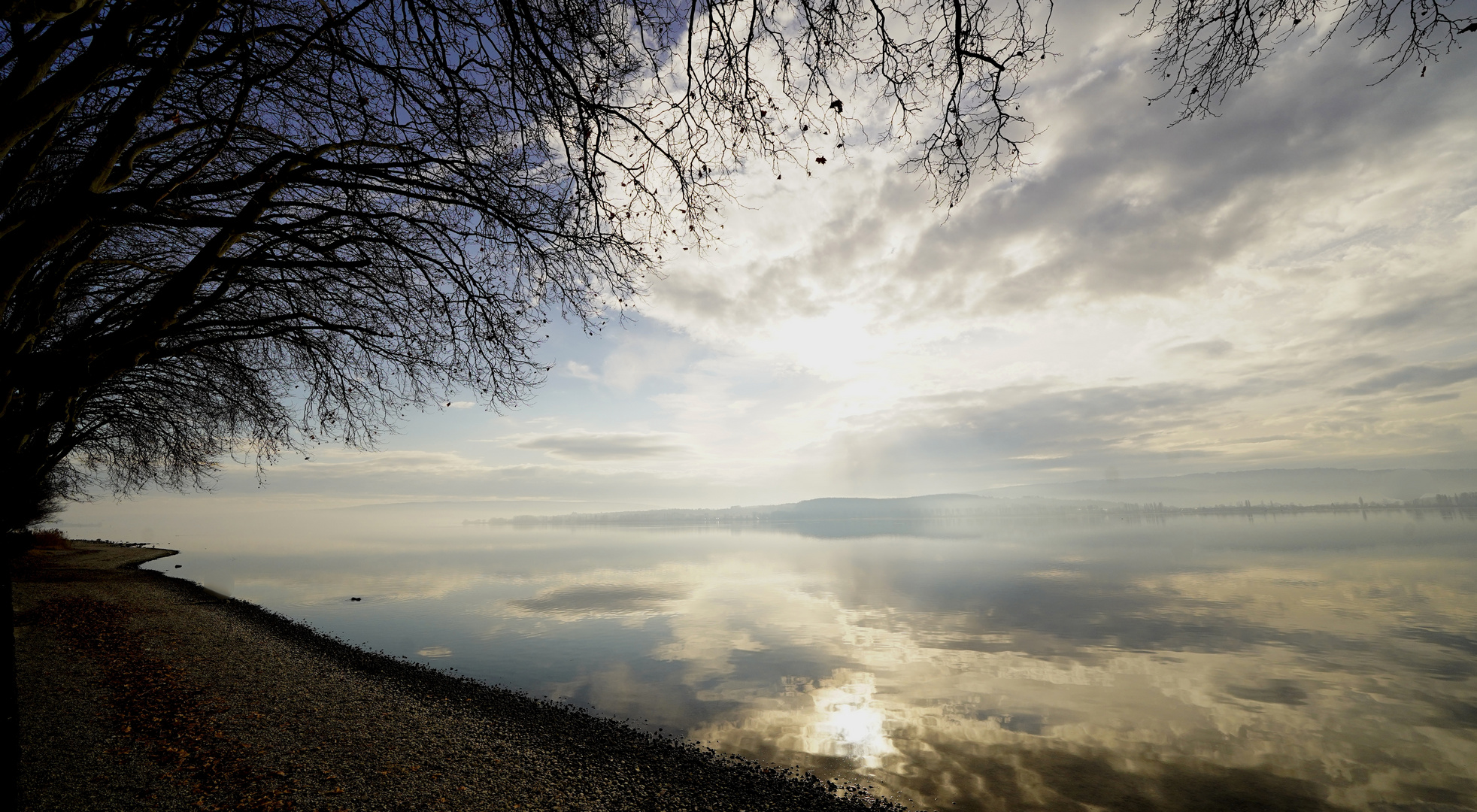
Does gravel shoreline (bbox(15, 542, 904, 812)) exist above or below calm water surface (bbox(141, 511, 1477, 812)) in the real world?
above

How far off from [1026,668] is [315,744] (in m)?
18.8

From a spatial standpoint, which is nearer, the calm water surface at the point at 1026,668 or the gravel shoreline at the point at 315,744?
the gravel shoreline at the point at 315,744

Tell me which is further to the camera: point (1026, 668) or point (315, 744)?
point (1026, 668)

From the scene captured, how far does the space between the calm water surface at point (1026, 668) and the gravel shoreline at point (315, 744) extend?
6.95 ft

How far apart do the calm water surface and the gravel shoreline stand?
2.12m

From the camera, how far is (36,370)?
405 cm

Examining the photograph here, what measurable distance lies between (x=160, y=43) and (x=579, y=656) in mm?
19522

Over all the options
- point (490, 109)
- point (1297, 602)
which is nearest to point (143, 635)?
point (490, 109)

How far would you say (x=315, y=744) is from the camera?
28.8 ft

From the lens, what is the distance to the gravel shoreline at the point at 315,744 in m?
7.15

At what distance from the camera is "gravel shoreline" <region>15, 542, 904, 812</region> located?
23.5 ft

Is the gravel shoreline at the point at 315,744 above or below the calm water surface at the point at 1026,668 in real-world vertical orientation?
above

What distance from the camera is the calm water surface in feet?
35.6

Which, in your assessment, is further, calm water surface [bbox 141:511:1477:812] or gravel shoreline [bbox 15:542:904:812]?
calm water surface [bbox 141:511:1477:812]
